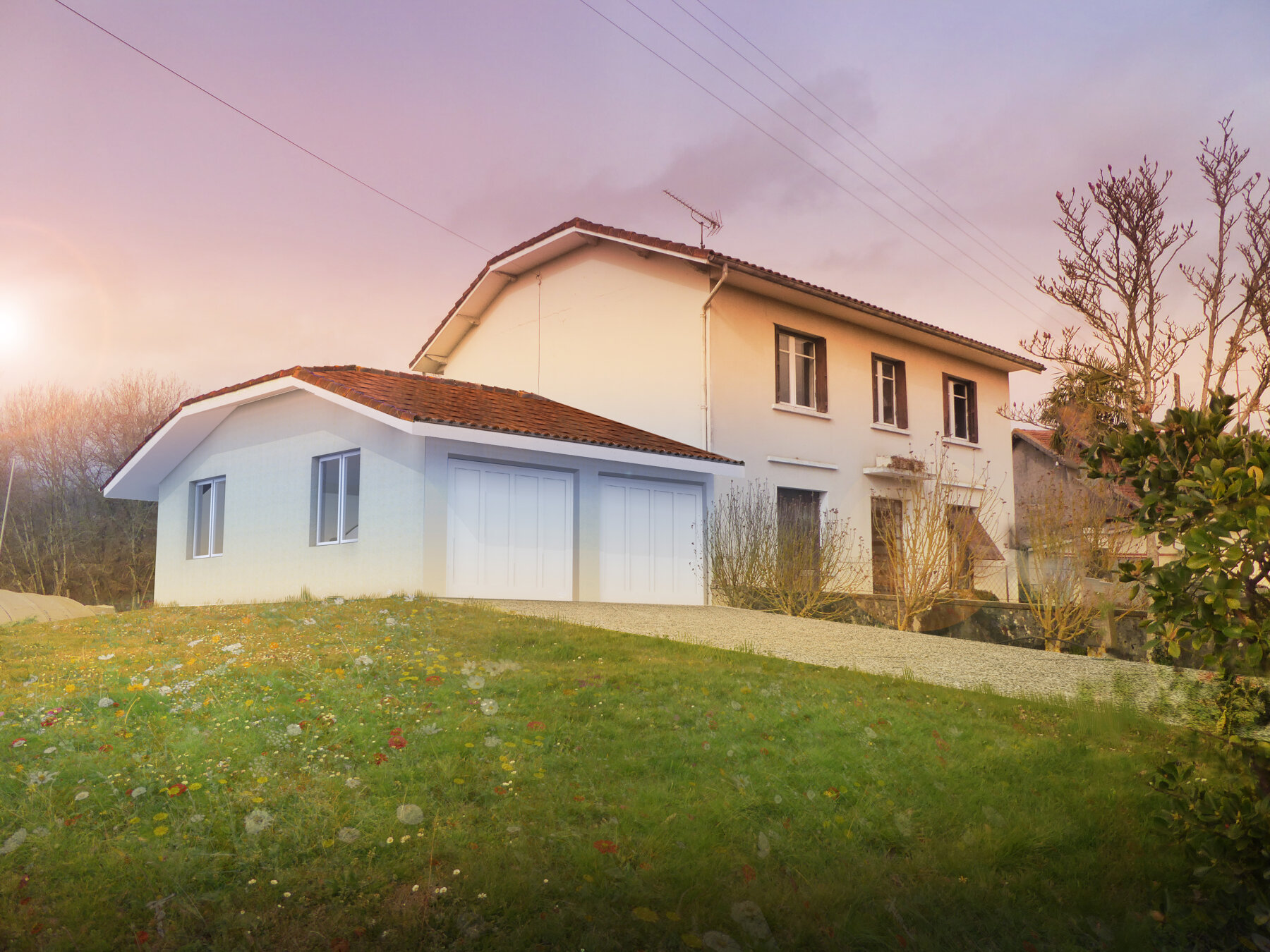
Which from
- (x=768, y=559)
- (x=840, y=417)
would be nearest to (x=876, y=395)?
(x=840, y=417)

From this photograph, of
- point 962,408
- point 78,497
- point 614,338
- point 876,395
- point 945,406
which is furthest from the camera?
point 78,497

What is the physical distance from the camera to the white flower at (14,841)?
4.37m

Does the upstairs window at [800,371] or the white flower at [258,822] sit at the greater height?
the upstairs window at [800,371]

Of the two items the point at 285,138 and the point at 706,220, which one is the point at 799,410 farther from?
the point at 285,138

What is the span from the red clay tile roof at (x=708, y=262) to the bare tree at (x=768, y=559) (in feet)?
12.7

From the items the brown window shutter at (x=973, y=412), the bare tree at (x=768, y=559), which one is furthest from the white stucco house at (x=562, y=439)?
the brown window shutter at (x=973, y=412)

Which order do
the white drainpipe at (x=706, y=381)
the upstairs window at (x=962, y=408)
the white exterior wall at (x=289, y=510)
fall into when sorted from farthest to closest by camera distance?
the upstairs window at (x=962, y=408) → the white drainpipe at (x=706, y=381) → the white exterior wall at (x=289, y=510)

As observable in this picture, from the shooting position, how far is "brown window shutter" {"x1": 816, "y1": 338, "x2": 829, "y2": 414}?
19562mm

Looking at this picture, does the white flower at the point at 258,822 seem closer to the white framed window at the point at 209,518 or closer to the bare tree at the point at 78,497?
the white framed window at the point at 209,518

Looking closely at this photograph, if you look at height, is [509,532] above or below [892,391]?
below

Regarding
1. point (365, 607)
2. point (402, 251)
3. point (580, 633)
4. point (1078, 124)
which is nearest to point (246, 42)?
point (402, 251)

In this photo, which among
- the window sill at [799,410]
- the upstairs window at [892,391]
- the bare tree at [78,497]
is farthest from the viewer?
the bare tree at [78,497]

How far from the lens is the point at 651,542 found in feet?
54.9

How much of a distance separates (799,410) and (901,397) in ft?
13.1
